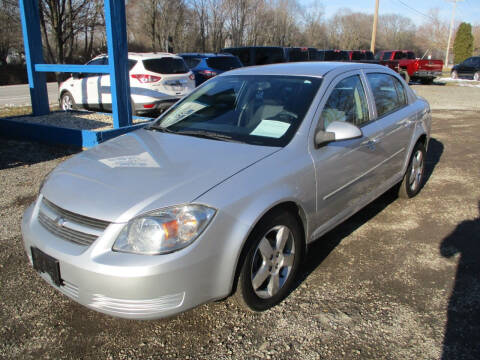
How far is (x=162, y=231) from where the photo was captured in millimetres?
2275

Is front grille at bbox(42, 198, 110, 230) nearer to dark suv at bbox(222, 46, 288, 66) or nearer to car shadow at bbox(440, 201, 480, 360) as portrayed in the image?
car shadow at bbox(440, 201, 480, 360)

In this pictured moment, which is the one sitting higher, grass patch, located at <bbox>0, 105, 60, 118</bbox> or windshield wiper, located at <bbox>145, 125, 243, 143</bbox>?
windshield wiper, located at <bbox>145, 125, 243, 143</bbox>

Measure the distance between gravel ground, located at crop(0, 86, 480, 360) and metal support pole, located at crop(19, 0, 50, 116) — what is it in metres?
5.80

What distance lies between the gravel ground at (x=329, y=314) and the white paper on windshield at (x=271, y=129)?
1.18 metres

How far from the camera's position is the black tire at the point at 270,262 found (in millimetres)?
2572

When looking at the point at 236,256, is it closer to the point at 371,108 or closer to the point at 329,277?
the point at 329,277

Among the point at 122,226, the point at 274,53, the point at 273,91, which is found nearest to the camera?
the point at 122,226

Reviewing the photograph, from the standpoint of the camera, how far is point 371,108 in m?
3.97

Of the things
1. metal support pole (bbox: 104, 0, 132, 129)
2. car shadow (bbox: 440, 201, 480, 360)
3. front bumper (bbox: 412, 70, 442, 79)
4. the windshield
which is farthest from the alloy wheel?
front bumper (bbox: 412, 70, 442, 79)

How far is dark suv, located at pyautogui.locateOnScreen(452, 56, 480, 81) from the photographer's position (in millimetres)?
27031

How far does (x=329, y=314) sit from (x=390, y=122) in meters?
2.21

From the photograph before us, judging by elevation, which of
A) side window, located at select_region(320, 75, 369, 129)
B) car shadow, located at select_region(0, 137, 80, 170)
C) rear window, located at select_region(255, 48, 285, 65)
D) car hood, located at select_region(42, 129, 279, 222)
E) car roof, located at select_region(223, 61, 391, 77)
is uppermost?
rear window, located at select_region(255, 48, 285, 65)

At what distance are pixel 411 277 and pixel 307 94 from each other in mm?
1693

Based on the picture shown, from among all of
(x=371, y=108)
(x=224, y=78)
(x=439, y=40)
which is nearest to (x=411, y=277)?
(x=371, y=108)
